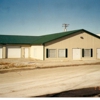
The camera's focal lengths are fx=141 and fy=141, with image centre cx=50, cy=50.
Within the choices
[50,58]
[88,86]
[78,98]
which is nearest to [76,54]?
Result: [50,58]

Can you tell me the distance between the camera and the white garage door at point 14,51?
2643cm

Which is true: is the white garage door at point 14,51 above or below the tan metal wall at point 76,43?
below

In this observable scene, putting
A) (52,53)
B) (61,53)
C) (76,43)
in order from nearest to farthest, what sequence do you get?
(52,53), (61,53), (76,43)

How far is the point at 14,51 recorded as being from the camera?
26719 mm

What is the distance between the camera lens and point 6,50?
2609cm

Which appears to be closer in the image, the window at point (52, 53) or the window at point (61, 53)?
the window at point (52, 53)

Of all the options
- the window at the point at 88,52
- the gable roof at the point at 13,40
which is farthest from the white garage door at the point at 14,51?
the window at the point at 88,52

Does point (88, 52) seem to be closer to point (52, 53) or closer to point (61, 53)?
point (61, 53)

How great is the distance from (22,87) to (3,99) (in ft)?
5.81

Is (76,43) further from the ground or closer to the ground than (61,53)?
further from the ground

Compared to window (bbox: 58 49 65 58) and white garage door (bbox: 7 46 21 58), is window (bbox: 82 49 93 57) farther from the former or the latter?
white garage door (bbox: 7 46 21 58)

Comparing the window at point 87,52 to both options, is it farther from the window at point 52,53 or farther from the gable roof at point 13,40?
the gable roof at point 13,40

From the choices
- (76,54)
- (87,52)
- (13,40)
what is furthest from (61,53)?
(13,40)

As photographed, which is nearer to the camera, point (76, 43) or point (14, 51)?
point (76, 43)
